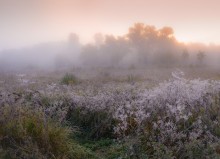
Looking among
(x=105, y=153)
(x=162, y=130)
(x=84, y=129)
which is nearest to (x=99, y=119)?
(x=84, y=129)

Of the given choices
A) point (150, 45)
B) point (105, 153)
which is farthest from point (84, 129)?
point (150, 45)

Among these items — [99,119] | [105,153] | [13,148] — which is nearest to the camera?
[13,148]

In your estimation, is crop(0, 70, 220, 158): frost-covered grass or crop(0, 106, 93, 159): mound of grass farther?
crop(0, 70, 220, 158): frost-covered grass

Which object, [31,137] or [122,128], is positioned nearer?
[31,137]

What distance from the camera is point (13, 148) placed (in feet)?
20.6

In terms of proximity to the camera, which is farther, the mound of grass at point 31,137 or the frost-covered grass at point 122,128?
the frost-covered grass at point 122,128

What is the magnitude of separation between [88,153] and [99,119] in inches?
72.6

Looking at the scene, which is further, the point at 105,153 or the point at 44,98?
the point at 44,98

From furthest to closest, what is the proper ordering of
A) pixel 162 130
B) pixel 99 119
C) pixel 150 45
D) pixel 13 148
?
pixel 150 45 → pixel 99 119 → pixel 162 130 → pixel 13 148

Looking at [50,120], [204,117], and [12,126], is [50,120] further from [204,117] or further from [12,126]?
[204,117]

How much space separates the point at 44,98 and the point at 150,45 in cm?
7175

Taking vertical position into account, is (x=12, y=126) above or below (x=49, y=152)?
above

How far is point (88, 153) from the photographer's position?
7.21 meters

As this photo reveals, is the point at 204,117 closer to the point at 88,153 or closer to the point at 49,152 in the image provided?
the point at 88,153
